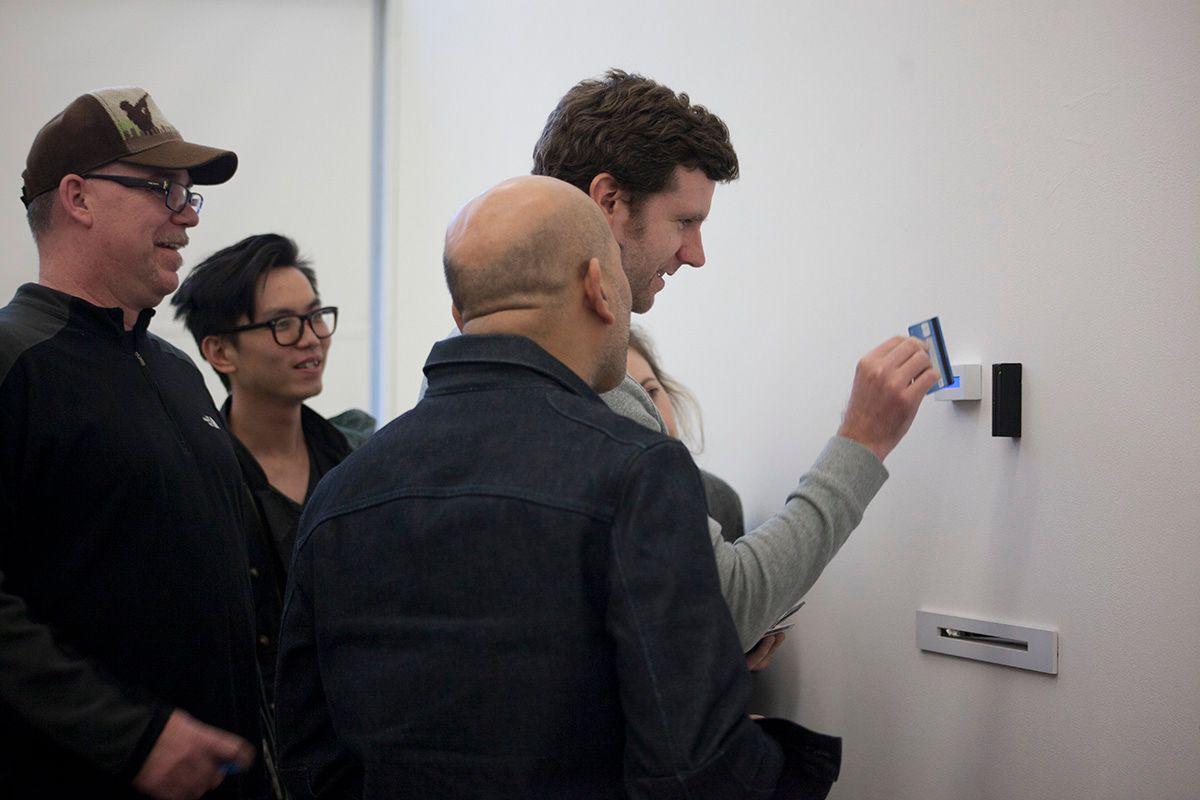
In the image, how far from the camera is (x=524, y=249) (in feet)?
3.70

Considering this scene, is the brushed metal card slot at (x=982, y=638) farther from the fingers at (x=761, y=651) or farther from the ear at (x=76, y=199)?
the ear at (x=76, y=199)

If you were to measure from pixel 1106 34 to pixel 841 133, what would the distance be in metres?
0.57

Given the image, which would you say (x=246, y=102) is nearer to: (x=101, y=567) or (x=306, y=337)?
(x=306, y=337)

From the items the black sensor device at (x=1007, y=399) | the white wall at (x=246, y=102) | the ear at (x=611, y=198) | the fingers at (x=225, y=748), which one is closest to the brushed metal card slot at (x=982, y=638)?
the black sensor device at (x=1007, y=399)

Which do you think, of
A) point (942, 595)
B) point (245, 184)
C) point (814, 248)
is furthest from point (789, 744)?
point (245, 184)

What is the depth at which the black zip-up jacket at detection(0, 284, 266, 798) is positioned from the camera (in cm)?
150

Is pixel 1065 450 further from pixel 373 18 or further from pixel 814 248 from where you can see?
pixel 373 18

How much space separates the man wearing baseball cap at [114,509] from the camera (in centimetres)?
151

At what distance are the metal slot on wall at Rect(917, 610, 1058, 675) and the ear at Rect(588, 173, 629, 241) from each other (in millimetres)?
929

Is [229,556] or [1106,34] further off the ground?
[1106,34]

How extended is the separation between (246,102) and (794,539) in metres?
3.54

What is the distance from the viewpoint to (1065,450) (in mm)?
1776

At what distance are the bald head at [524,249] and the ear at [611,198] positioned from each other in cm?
36

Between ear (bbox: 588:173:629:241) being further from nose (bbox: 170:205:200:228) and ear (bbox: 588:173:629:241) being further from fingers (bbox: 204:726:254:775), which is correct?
fingers (bbox: 204:726:254:775)
